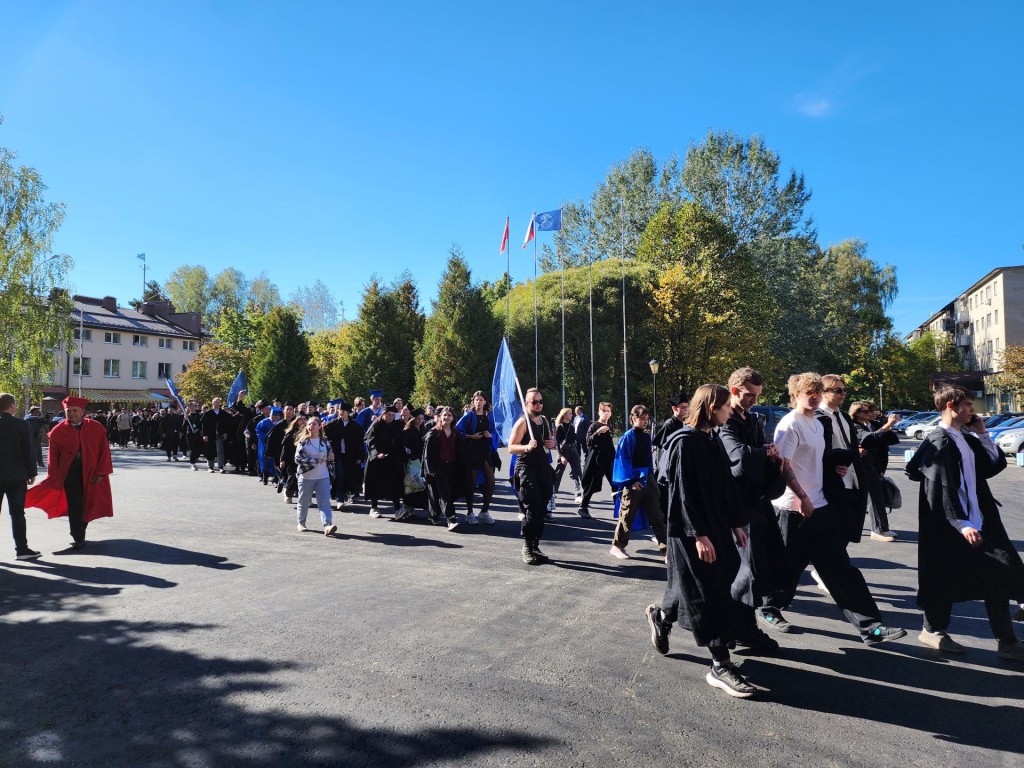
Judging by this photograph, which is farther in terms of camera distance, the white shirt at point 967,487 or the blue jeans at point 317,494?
the blue jeans at point 317,494

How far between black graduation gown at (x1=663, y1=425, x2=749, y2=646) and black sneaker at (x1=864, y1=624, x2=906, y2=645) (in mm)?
1102

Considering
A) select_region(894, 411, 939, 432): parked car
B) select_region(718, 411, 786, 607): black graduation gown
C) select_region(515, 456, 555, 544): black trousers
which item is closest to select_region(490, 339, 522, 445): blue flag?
select_region(515, 456, 555, 544): black trousers

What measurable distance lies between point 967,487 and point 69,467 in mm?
9699

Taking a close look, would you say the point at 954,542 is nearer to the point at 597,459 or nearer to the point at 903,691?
the point at 903,691

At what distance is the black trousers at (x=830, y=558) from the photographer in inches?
195

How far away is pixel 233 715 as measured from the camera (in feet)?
12.9

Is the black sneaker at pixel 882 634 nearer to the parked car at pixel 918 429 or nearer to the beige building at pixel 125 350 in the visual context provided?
the parked car at pixel 918 429

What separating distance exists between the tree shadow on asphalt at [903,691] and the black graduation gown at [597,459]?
5.42 m

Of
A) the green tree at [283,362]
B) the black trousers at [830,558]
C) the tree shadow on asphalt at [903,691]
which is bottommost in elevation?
the tree shadow on asphalt at [903,691]

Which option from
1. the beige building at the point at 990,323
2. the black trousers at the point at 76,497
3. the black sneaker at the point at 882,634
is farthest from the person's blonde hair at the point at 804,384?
the beige building at the point at 990,323

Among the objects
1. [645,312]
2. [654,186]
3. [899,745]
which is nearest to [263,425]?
[899,745]

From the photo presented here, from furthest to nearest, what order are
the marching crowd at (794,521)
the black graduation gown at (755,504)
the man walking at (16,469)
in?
the man walking at (16,469) → the black graduation gown at (755,504) → the marching crowd at (794,521)

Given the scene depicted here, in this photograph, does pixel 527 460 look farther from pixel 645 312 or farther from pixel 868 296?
pixel 868 296

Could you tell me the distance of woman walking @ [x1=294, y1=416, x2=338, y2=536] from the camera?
9875 millimetres
